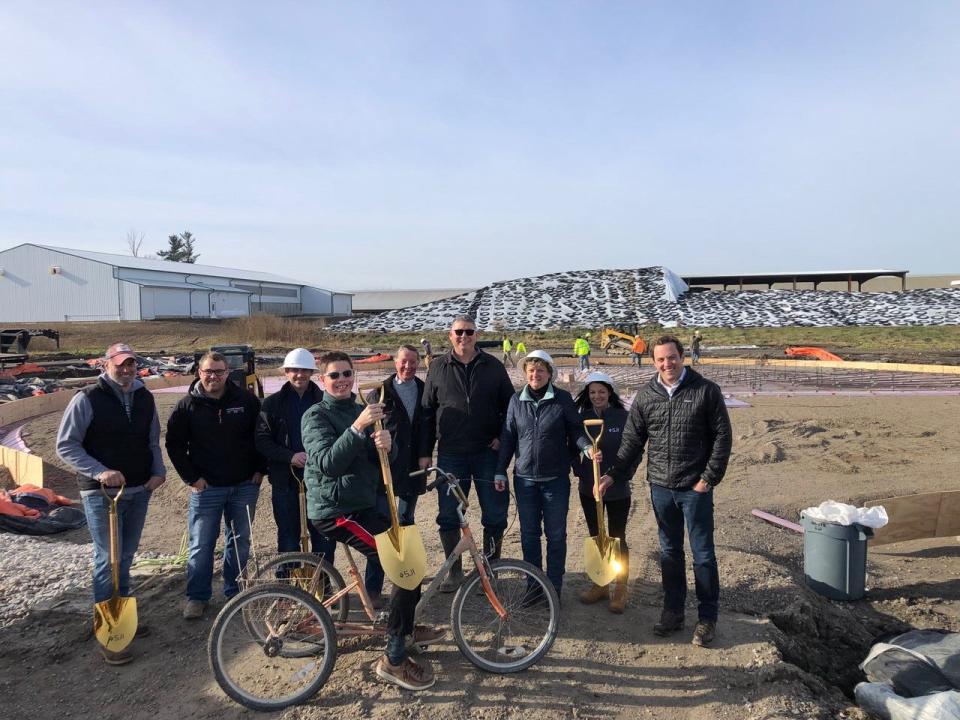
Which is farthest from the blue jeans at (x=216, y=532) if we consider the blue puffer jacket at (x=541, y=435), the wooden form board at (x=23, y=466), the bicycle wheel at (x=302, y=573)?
the wooden form board at (x=23, y=466)

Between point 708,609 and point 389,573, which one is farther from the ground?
point 389,573

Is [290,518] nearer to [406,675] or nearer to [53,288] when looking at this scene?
[406,675]

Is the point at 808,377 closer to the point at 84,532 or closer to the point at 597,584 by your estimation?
the point at 597,584

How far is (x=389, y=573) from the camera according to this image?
3525 mm

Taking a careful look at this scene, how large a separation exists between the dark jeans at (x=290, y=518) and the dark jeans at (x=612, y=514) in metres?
1.85

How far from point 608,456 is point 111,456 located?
10.9 feet

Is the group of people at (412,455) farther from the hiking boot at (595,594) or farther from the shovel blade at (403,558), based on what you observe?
the shovel blade at (403,558)

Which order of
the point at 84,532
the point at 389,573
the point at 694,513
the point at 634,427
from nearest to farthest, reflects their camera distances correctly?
1. the point at 389,573
2. the point at 694,513
3. the point at 634,427
4. the point at 84,532

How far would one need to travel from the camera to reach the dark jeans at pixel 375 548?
3.59 metres

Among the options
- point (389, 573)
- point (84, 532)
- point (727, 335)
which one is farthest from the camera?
point (727, 335)

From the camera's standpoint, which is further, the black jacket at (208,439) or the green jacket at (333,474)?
the black jacket at (208,439)

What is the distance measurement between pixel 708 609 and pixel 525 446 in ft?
5.07

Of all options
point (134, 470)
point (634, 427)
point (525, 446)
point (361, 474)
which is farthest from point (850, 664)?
point (134, 470)

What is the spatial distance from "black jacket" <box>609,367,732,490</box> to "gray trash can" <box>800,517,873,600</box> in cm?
206
